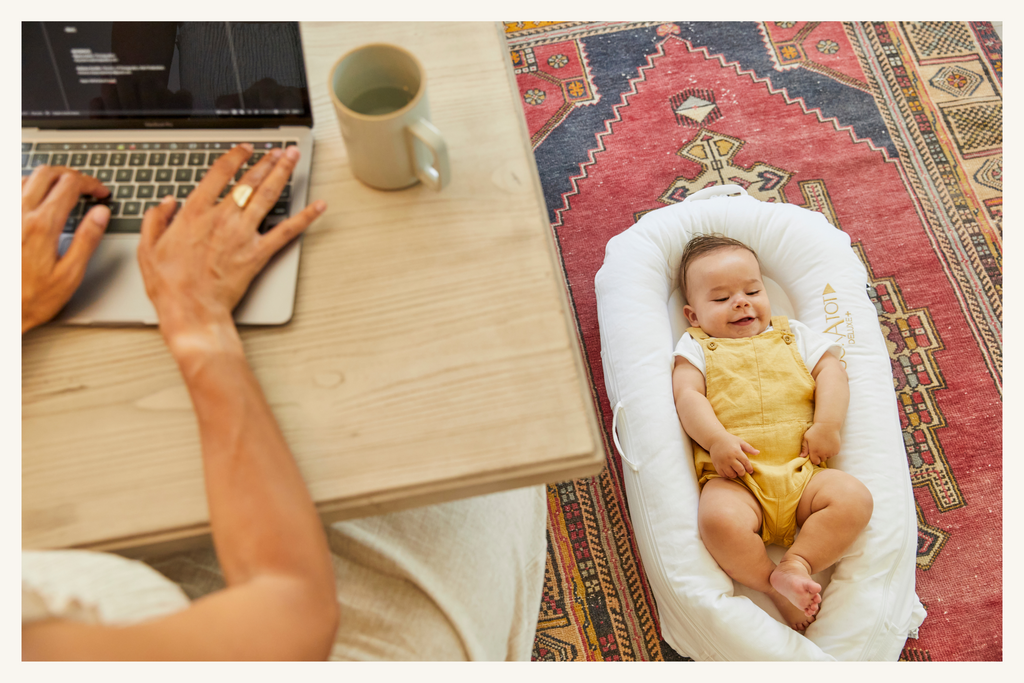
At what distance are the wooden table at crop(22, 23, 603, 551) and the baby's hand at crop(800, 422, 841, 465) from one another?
73cm

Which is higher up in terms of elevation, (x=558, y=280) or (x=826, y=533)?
(x=558, y=280)

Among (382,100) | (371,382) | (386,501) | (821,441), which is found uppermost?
(382,100)

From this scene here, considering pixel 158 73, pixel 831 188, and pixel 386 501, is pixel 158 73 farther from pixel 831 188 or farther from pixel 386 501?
pixel 831 188

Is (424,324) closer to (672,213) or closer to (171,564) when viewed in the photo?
(171,564)

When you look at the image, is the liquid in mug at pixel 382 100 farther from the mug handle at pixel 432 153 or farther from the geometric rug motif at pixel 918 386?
the geometric rug motif at pixel 918 386

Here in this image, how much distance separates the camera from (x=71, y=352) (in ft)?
2.28

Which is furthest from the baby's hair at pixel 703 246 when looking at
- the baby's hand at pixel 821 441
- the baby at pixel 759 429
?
the baby's hand at pixel 821 441

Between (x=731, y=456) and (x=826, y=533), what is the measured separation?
8.1 inches

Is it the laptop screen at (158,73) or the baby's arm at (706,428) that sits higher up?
the laptop screen at (158,73)

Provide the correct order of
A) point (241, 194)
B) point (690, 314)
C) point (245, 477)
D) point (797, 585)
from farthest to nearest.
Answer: point (690, 314), point (797, 585), point (241, 194), point (245, 477)

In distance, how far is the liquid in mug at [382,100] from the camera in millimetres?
727

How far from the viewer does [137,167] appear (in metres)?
0.76

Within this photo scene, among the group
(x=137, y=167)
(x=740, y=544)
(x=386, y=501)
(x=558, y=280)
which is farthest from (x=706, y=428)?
(x=137, y=167)

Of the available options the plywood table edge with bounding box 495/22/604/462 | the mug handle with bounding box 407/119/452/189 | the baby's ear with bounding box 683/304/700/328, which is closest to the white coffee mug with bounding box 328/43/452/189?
the mug handle with bounding box 407/119/452/189
